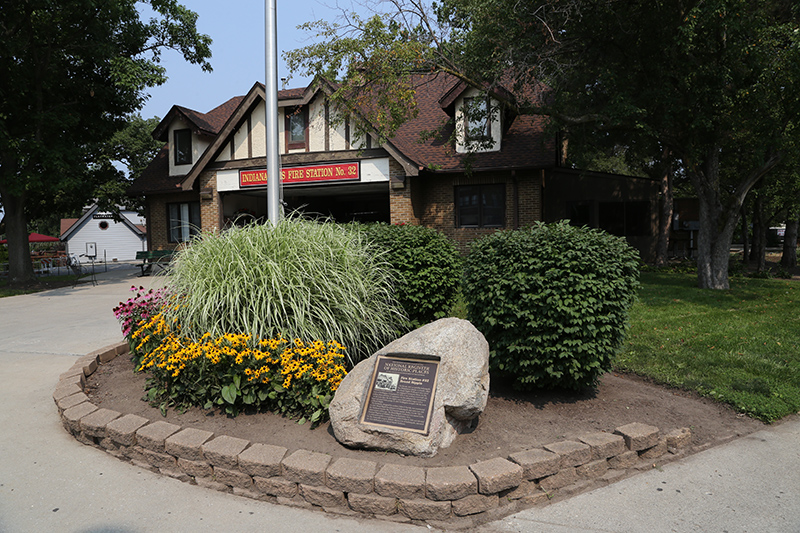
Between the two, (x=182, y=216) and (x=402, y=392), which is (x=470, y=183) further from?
(x=402, y=392)

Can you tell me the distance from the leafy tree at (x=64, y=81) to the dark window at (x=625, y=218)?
55.7 ft

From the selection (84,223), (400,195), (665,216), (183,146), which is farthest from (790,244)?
(84,223)

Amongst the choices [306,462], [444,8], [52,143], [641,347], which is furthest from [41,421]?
[52,143]

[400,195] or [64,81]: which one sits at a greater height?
[64,81]

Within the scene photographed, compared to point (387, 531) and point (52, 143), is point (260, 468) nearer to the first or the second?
point (387, 531)

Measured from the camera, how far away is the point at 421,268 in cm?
A: 633

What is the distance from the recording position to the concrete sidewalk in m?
3.15

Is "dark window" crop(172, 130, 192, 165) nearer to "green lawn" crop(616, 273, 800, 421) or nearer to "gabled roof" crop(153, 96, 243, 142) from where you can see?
"gabled roof" crop(153, 96, 243, 142)

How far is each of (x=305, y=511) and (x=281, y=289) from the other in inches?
82.4

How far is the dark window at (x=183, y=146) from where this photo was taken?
71.0ft

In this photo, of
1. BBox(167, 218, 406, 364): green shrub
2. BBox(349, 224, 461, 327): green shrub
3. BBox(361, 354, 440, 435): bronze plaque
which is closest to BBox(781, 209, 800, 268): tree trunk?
BBox(349, 224, 461, 327): green shrub

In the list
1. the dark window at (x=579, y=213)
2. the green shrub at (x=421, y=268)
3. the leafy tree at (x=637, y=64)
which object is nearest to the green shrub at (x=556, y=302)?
the green shrub at (x=421, y=268)

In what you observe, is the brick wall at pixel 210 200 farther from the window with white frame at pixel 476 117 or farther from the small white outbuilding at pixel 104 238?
the small white outbuilding at pixel 104 238


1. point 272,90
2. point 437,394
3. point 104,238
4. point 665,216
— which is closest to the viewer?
point 437,394
